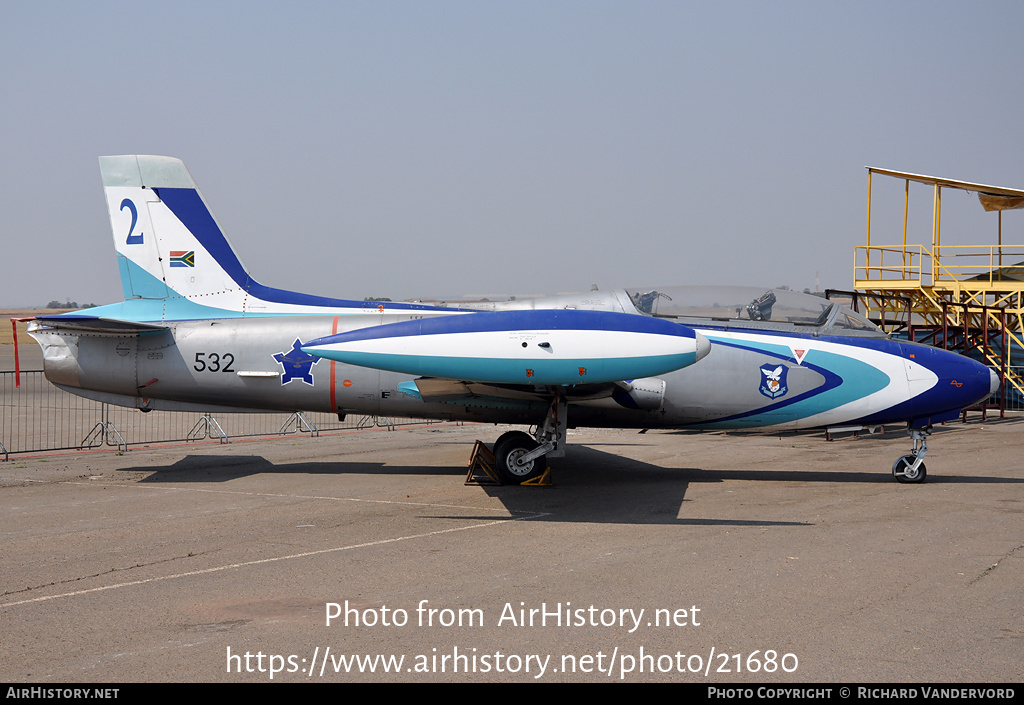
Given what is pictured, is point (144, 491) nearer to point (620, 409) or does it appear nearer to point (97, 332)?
point (97, 332)

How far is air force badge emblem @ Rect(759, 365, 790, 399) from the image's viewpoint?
1084cm

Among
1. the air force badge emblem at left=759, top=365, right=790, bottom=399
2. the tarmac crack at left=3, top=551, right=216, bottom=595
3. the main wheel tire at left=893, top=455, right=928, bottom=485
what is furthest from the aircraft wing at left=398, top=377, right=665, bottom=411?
the tarmac crack at left=3, top=551, right=216, bottom=595

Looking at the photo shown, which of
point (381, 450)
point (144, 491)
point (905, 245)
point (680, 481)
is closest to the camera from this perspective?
point (144, 491)

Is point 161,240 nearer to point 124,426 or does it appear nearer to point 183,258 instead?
point 183,258

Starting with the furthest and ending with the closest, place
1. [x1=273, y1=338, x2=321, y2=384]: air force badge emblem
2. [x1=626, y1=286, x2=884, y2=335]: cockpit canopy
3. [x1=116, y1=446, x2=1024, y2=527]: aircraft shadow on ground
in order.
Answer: [x1=273, y1=338, x2=321, y2=384]: air force badge emblem
[x1=626, y1=286, x2=884, y2=335]: cockpit canopy
[x1=116, y1=446, x2=1024, y2=527]: aircraft shadow on ground

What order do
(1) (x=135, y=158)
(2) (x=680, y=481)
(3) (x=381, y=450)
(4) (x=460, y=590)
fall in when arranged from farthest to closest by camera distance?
(3) (x=381, y=450), (1) (x=135, y=158), (2) (x=680, y=481), (4) (x=460, y=590)

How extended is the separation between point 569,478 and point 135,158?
8218 millimetres

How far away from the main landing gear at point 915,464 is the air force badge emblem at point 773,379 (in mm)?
1981

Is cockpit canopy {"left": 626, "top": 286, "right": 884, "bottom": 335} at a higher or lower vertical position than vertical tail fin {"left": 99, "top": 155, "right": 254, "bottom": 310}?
lower

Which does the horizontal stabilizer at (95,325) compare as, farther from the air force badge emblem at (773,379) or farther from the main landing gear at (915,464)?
the main landing gear at (915,464)

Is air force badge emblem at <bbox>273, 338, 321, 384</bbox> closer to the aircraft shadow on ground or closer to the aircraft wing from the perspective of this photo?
the aircraft wing

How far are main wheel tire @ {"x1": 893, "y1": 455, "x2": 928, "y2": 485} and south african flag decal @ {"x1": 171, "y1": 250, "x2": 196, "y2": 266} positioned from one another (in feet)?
35.1

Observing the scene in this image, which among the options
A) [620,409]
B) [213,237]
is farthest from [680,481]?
[213,237]

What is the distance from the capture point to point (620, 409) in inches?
437
